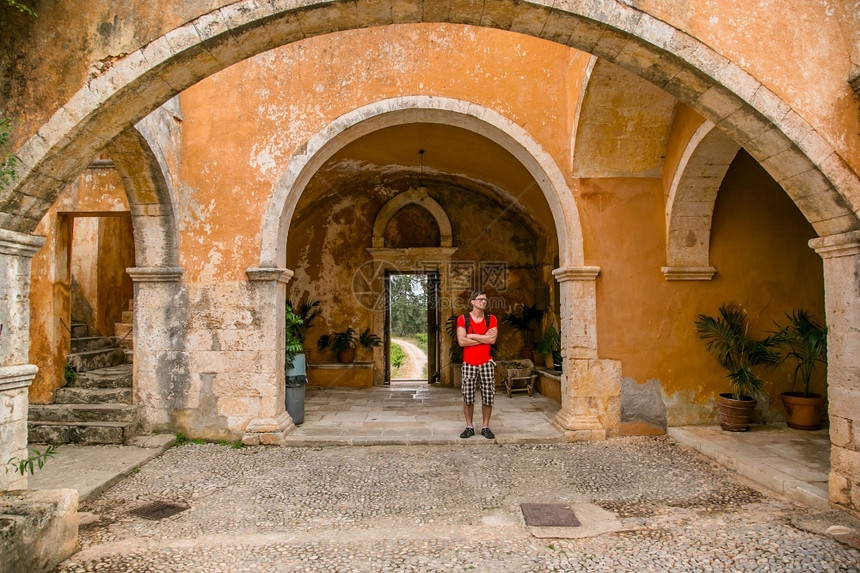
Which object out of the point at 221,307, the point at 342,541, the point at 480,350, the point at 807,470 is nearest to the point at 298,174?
A: the point at 221,307

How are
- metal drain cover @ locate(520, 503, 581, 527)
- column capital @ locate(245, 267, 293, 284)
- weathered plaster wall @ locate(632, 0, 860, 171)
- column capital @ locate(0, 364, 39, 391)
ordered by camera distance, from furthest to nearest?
column capital @ locate(245, 267, 293, 284) → metal drain cover @ locate(520, 503, 581, 527) → weathered plaster wall @ locate(632, 0, 860, 171) → column capital @ locate(0, 364, 39, 391)

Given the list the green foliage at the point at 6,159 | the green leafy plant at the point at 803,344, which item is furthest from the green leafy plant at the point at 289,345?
the green leafy plant at the point at 803,344

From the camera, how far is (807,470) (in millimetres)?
4027

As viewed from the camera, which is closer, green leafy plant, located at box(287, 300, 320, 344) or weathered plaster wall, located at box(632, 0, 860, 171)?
weathered plaster wall, located at box(632, 0, 860, 171)

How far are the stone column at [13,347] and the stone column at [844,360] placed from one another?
4.79 meters

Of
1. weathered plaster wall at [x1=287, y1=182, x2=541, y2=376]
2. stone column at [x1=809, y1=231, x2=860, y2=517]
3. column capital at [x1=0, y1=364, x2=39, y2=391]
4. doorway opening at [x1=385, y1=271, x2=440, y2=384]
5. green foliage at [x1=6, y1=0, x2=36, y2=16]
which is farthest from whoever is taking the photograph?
doorway opening at [x1=385, y1=271, x2=440, y2=384]

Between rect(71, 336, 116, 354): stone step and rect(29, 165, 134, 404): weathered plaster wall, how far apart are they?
2.70ft

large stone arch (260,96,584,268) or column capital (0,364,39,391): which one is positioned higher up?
large stone arch (260,96,584,268)

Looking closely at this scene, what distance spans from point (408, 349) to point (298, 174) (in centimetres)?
1509

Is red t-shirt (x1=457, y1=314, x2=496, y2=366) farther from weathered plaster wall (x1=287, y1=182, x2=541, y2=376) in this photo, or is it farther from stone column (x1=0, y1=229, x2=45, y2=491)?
weathered plaster wall (x1=287, y1=182, x2=541, y2=376)

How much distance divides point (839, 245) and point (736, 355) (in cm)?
259

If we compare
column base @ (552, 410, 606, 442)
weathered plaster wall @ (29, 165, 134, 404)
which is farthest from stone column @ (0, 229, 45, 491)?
column base @ (552, 410, 606, 442)

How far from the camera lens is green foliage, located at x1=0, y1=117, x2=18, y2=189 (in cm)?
271

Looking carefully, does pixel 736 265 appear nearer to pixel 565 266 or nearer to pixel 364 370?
pixel 565 266
